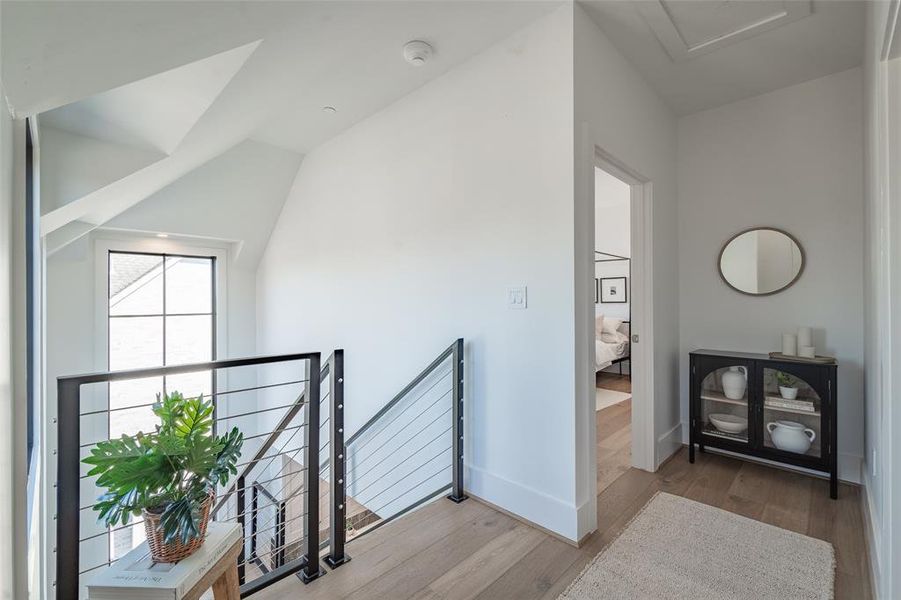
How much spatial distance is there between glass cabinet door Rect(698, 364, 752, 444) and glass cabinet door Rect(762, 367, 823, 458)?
0.12 meters

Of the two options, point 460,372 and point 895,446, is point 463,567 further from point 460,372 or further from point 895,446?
point 895,446

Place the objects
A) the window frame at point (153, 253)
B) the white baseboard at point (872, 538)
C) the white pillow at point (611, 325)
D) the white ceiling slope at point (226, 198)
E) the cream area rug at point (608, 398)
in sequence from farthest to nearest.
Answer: the white pillow at point (611, 325) < the cream area rug at point (608, 398) < the window frame at point (153, 253) < the white ceiling slope at point (226, 198) < the white baseboard at point (872, 538)

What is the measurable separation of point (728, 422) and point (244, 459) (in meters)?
4.94

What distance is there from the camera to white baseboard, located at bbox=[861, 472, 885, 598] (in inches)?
59.6

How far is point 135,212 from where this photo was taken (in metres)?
3.60

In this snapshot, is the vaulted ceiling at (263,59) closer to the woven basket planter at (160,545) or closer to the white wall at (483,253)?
the white wall at (483,253)

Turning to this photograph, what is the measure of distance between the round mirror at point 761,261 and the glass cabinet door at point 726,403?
24.2 inches

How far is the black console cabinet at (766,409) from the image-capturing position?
236cm

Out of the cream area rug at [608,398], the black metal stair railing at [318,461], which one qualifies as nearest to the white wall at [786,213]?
the cream area rug at [608,398]

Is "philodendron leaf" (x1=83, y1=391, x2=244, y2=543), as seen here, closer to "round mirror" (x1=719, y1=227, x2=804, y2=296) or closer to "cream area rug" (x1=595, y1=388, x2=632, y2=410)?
"round mirror" (x1=719, y1=227, x2=804, y2=296)

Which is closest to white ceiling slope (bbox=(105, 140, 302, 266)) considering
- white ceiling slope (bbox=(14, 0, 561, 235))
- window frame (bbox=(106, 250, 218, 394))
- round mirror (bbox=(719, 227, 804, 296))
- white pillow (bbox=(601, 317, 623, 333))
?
white ceiling slope (bbox=(14, 0, 561, 235))

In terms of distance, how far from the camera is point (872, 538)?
1.76m

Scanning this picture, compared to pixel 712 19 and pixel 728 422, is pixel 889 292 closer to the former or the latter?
pixel 712 19

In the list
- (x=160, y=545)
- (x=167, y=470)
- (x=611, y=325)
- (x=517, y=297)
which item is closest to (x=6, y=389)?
(x=167, y=470)
